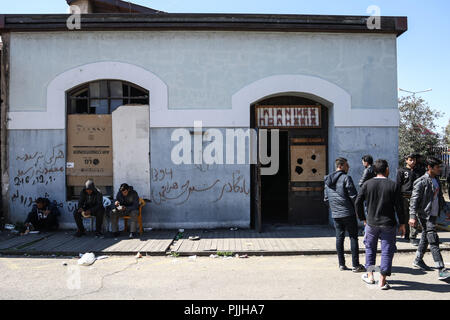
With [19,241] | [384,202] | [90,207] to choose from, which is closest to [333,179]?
[384,202]

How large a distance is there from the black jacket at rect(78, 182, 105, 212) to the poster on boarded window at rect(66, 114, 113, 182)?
0.80 m

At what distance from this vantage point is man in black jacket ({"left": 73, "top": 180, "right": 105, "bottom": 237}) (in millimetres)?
7656

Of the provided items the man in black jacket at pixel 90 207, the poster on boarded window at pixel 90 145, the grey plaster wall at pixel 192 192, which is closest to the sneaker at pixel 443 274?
the grey plaster wall at pixel 192 192

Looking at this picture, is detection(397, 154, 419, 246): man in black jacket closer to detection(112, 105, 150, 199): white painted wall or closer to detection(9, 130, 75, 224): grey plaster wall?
detection(112, 105, 150, 199): white painted wall

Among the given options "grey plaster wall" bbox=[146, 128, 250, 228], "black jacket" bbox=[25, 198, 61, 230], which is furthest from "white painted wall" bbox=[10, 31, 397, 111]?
"black jacket" bbox=[25, 198, 61, 230]

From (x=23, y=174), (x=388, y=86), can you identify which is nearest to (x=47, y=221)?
(x=23, y=174)

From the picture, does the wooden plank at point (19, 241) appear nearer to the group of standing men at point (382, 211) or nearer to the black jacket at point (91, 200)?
the black jacket at point (91, 200)

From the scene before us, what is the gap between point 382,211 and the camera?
14.3 feet

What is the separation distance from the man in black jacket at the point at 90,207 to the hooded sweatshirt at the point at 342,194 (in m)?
5.47

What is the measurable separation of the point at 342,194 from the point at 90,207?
5886mm

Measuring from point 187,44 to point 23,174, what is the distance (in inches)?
218

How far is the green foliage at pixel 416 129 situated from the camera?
49.0 feet

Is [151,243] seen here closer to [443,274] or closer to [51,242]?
[51,242]
